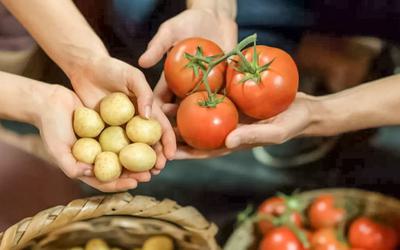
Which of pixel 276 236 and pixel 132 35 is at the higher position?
pixel 132 35

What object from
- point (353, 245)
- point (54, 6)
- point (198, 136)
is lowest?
point (353, 245)

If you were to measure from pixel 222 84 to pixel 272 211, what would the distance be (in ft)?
0.73

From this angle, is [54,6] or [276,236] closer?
[54,6]

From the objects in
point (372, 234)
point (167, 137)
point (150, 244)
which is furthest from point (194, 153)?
point (372, 234)

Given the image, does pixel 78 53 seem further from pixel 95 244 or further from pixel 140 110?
pixel 95 244

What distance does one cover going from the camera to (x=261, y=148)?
84 cm

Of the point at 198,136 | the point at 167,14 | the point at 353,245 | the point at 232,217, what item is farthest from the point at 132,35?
the point at 353,245

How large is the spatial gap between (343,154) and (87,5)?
1.19ft

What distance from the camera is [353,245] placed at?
2.81 ft

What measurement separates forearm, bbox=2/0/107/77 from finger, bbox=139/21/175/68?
0.17 feet

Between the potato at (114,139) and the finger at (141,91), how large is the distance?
3 cm

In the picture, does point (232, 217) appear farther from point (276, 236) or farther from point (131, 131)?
point (131, 131)

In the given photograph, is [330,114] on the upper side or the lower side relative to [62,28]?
lower

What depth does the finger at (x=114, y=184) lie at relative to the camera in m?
0.71
